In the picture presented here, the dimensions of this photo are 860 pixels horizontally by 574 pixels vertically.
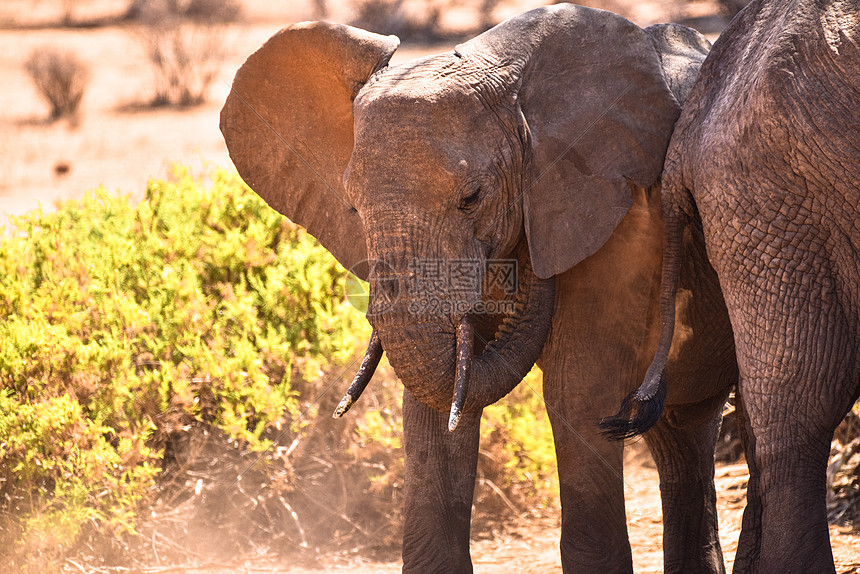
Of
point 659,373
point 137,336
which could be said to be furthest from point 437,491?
point 137,336

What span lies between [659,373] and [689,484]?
131 centimetres

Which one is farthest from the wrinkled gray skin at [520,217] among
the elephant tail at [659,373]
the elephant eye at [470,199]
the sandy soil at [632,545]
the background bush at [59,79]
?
the background bush at [59,79]

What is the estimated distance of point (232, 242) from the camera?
20.7 feet

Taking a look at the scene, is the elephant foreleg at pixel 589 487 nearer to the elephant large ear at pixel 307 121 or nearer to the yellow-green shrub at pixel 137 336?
the elephant large ear at pixel 307 121

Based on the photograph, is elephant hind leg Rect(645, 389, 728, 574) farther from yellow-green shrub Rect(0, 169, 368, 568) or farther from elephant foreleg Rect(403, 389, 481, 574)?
yellow-green shrub Rect(0, 169, 368, 568)

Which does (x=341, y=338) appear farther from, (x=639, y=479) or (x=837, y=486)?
(x=837, y=486)

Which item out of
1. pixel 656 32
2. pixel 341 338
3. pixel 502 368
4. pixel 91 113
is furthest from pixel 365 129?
pixel 91 113

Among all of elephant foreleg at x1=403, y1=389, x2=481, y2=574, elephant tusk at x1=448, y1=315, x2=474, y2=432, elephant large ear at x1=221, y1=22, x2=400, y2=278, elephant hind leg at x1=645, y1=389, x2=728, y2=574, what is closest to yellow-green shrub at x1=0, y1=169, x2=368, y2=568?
elephant large ear at x1=221, y1=22, x2=400, y2=278

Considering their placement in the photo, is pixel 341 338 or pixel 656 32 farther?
pixel 341 338

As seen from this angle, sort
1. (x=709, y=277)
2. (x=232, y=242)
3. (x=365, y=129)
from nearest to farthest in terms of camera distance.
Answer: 1. (x=365, y=129)
2. (x=709, y=277)
3. (x=232, y=242)

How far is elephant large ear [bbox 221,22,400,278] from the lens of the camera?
4.14 metres

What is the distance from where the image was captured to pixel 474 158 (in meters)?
3.66

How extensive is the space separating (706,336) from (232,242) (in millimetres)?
3008

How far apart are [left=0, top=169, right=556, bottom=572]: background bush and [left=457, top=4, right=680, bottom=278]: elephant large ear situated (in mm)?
2177
